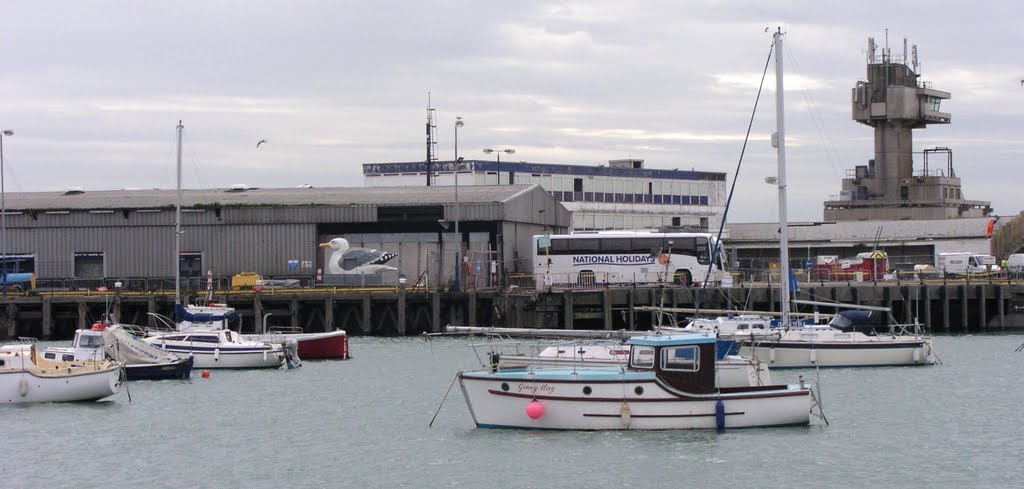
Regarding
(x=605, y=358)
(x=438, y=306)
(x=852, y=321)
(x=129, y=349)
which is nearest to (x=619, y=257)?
(x=438, y=306)

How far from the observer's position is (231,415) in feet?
146

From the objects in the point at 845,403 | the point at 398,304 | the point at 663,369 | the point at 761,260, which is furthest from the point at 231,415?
the point at 761,260

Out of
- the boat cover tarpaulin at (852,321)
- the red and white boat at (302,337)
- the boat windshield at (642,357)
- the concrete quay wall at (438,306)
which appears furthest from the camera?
the concrete quay wall at (438,306)

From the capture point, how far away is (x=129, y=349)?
53500 mm

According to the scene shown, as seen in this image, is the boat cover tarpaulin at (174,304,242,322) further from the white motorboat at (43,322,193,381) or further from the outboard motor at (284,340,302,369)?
the white motorboat at (43,322,193,381)

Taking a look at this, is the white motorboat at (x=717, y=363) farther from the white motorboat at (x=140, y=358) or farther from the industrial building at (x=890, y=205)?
the industrial building at (x=890, y=205)

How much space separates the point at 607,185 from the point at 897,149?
26.7m

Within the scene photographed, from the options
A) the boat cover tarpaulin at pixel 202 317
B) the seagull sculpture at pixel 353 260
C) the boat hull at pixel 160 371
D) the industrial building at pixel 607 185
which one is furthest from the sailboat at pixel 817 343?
the industrial building at pixel 607 185

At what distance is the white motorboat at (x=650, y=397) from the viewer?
37.2 m

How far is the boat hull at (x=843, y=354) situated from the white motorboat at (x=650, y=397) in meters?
16.2

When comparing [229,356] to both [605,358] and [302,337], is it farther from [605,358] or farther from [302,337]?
[605,358]

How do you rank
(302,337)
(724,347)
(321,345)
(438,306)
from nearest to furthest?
(724,347), (321,345), (302,337), (438,306)

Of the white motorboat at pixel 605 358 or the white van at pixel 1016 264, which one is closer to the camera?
the white motorboat at pixel 605 358

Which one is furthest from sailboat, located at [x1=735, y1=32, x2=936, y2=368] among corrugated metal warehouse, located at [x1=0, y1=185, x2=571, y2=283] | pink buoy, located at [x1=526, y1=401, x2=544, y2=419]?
corrugated metal warehouse, located at [x1=0, y1=185, x2=571, y2=283]
